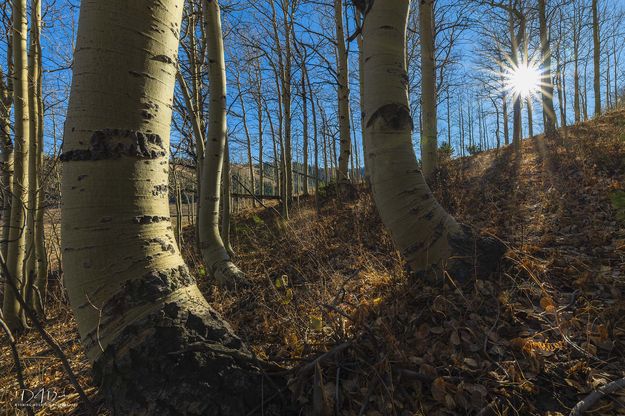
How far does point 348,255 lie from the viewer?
4.27 meters

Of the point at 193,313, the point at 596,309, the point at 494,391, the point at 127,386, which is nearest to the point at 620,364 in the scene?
the point at 596,309

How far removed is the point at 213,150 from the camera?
4086 millimetres

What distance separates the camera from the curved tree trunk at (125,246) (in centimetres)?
125

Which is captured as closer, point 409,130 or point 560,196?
point 409,130

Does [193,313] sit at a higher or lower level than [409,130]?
lower

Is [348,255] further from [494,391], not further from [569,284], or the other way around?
[494,391]

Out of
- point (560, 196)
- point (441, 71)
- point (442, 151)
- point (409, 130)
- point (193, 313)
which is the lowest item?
point (193, 313)

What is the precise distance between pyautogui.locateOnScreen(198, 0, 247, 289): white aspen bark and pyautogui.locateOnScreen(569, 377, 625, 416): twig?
134 inches

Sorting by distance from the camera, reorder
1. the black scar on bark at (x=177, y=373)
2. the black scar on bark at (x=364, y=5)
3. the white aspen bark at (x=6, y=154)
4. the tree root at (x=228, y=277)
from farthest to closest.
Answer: the white aspen bark at (x=6, y=154), the tree root at (x=228, y=277), the black scar on bark at (x=364, y=5), the black scar on bark at (x=177, y=373)

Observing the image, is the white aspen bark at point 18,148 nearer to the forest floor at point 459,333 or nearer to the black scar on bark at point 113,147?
the forest floor at point 459,333

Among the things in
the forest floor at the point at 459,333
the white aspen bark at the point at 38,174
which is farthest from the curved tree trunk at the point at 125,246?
the white aspen bark at the point at 38,174

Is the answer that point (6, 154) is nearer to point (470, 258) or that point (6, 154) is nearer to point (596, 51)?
point (470, 258)

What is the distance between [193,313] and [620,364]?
2077 millimetres

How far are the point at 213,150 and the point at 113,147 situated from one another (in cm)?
290
